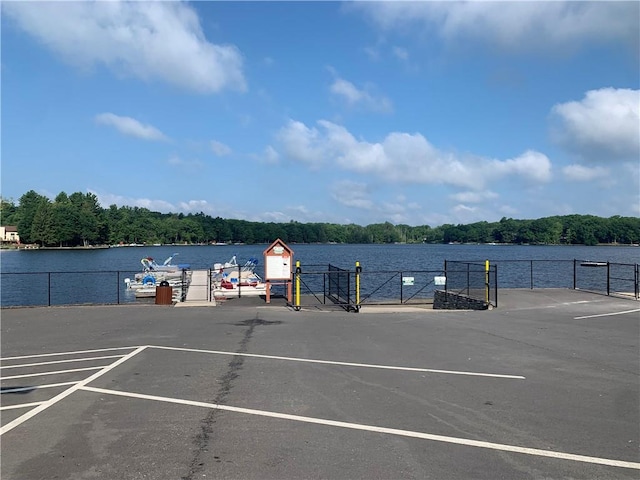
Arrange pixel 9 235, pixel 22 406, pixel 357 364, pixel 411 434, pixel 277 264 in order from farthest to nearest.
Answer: pixel 9 235 < pixel 277 264 < pixel 357 364 < pixel 22 406 < pixel 411 434

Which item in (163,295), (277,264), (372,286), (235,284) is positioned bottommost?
(372,286)

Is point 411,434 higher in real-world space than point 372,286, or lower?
higher

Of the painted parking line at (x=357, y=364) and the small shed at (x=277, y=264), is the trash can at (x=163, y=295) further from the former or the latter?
the painted parking line at (x=357, y=364)

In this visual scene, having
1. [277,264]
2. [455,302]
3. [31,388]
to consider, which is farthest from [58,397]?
[455,302]

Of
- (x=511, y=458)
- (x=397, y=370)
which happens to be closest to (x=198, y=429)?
(x=511, y=458)

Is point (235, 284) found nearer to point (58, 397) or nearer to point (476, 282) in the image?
point (476, 282)

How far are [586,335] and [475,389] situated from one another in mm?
6682

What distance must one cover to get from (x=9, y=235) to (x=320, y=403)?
193 metres

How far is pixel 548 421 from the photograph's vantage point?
21.2 ft

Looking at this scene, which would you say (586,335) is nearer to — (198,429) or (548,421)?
(548,421)

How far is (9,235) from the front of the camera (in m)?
170

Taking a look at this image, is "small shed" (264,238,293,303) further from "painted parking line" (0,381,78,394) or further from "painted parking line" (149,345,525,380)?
"painted parking line" (0,381,78,394)

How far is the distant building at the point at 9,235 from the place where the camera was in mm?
167125

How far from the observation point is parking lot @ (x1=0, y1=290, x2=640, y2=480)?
5.10m
